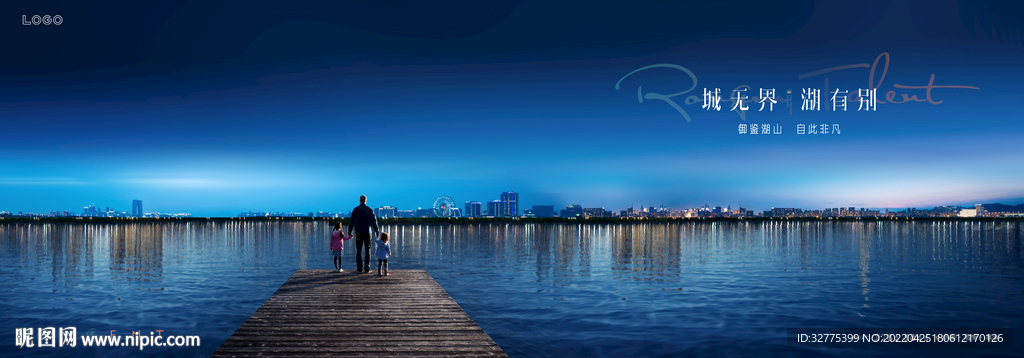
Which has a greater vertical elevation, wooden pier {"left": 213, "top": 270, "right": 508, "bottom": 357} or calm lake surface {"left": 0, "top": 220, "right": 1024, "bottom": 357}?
wooden pier {"left": 213, "top": 270, "right": 508, "bottom": 357}

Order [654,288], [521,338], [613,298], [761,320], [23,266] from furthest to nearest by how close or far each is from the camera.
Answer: [23,266] → [654,288] → [613,298] → [761,320] → [521,338]

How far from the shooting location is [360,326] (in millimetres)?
15078

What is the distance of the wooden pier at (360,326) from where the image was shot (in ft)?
41.8

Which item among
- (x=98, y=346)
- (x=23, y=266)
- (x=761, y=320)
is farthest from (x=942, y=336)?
(x=23, y=266)

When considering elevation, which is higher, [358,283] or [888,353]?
[358,283]

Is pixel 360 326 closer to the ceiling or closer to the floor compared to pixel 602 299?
closer to the ceiling

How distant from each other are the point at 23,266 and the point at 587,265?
1556 inches

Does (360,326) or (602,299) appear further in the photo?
(602,299)

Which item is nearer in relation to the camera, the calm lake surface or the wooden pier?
the wooden pier

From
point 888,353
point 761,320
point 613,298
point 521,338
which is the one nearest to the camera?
point 888,353

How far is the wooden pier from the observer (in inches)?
501

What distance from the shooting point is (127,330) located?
68.3 feet

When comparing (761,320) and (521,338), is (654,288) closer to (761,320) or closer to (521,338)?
(761,320)

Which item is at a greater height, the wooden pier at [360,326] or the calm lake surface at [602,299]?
the wooden pier at [360,326]
